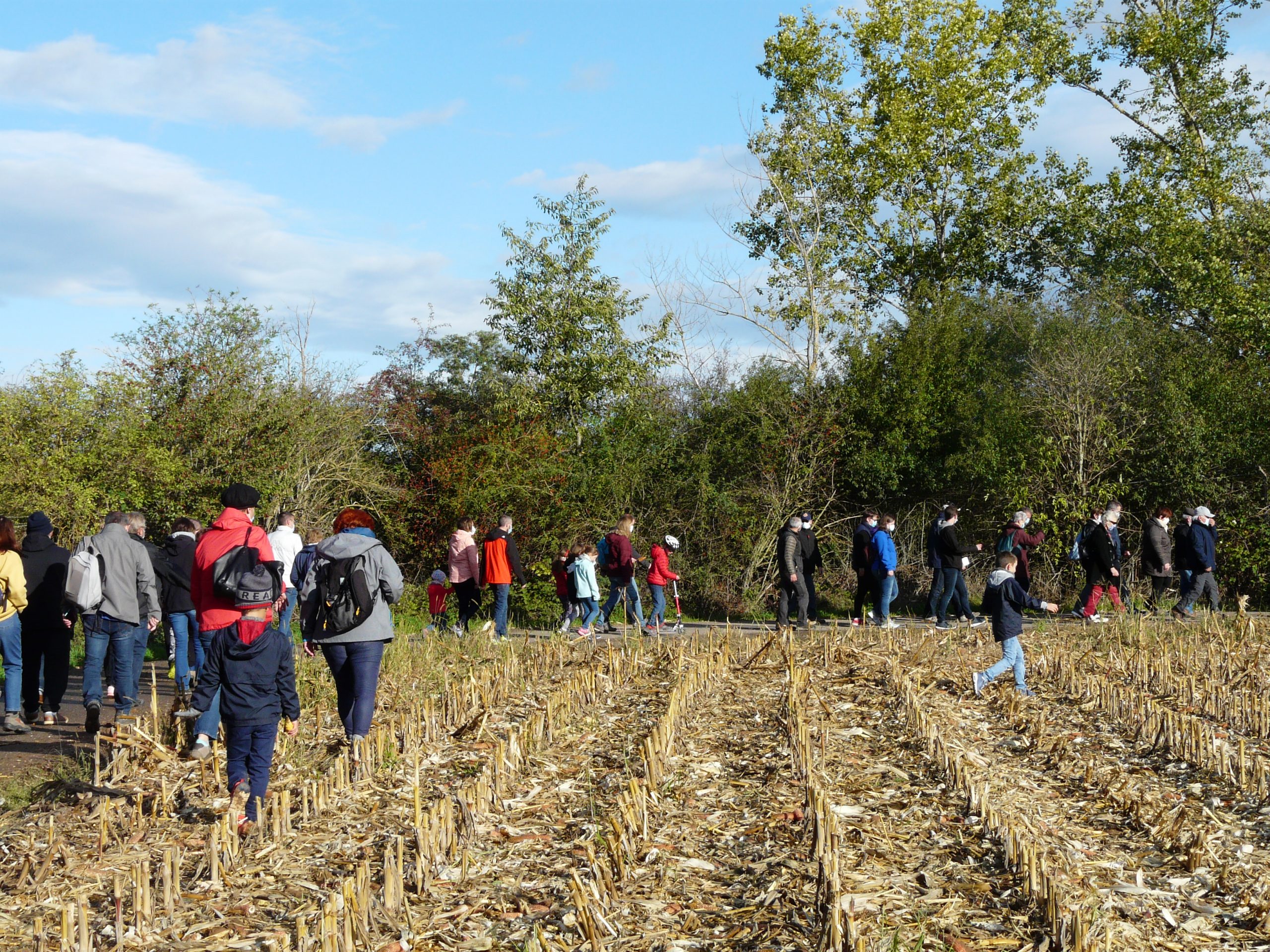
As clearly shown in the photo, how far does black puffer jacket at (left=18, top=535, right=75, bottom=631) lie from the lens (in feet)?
31.6

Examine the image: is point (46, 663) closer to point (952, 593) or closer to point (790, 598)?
point (790, 598)

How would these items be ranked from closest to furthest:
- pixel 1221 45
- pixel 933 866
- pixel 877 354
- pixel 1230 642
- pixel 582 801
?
1. pixel 933 866
2. pixel 582 801
3. pixel 1230 642
4. pixel 877 354
5. pixel 1221 45

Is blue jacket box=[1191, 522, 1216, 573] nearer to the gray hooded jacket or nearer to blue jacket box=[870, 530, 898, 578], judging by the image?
blue jacket box=[870, 530, 898, 578]

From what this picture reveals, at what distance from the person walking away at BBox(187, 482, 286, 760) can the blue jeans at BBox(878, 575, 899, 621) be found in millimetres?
10192

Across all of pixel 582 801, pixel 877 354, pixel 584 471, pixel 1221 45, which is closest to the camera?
pixel 582 801

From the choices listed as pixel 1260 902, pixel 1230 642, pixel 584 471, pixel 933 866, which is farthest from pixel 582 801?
pixel 584 471

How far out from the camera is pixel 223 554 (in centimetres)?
657

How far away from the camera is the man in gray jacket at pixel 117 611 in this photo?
896 centimetres

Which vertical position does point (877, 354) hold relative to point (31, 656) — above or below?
above

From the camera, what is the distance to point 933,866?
537cm

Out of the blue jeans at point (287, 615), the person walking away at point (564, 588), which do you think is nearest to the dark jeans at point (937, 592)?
the person walking away at point (564, 588)

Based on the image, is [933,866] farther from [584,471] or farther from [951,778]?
[584,471]

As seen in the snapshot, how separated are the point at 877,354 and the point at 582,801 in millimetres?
16382

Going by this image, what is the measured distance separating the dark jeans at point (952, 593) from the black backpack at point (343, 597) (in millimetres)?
10064
